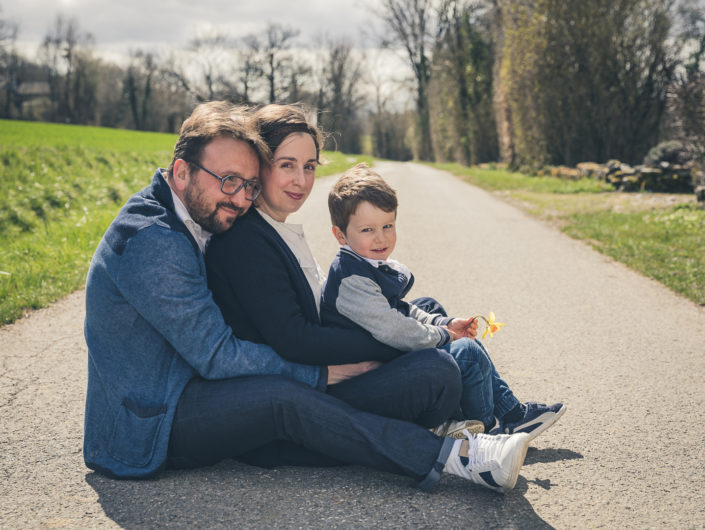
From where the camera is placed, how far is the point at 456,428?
2.85 m

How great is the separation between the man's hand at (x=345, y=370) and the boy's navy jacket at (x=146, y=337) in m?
0.34

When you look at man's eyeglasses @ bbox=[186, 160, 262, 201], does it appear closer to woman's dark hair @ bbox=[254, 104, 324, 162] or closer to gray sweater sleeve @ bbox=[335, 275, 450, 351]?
woman's dark hair @ bbox=[254, 104, 324, 162]

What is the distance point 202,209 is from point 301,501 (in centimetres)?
128

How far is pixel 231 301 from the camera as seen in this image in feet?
8.84

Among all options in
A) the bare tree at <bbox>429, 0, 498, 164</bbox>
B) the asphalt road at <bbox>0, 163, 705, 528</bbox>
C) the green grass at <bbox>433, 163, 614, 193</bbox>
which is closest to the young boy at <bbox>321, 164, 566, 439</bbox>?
the asphalt road at <bbox>0, 163, 705, 528</bbox>

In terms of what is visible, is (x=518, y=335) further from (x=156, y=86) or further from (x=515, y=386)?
(x=156, y=86)

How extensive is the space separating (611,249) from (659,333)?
3678 mm

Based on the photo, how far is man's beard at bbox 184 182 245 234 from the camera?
2.65 m

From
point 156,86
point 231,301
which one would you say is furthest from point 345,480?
point 156,86

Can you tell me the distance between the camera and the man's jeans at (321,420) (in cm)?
254

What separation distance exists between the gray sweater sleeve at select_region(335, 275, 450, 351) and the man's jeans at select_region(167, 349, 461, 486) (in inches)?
3.8

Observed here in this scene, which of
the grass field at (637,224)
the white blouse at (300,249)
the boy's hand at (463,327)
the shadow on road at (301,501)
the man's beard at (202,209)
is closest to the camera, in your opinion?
the shadow on road at (301,501)

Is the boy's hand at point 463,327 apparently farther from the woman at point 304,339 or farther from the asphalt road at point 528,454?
the asphalt road at point 528,454

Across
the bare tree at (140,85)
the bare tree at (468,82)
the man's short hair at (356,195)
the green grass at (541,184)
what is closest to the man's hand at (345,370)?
the man's short hair at (356,195)
